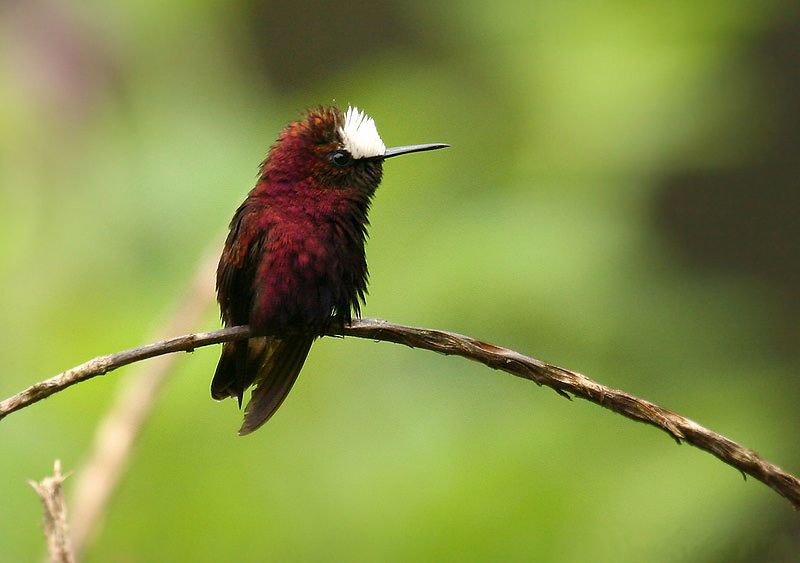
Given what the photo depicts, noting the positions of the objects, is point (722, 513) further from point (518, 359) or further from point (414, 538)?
point (518, 359)

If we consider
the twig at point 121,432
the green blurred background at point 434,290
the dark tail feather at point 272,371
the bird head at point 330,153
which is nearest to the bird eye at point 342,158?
the bird head at point 330,153

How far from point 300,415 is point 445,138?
4.34 feet

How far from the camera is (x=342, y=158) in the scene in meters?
3.00

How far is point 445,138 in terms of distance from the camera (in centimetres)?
474

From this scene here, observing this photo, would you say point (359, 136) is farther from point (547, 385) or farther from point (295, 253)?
point (547, 385)

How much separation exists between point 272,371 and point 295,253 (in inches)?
12.1

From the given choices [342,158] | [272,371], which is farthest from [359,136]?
[272,371]

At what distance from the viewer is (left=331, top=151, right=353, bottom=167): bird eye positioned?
9.84ft

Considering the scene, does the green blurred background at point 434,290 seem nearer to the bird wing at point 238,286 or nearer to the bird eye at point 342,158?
the bird wing at point 238,286

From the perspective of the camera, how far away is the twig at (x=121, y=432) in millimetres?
2721

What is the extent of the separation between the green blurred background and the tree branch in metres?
1.45

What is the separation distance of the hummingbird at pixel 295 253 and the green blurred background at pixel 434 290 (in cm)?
91

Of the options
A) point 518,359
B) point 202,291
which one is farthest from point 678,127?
point 518,359

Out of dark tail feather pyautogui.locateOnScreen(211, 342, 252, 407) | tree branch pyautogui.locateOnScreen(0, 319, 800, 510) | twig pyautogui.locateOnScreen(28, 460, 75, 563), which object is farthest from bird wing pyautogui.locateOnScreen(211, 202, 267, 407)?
twig pyautogui.locateOnScreen(28, 460, 75, 563)
